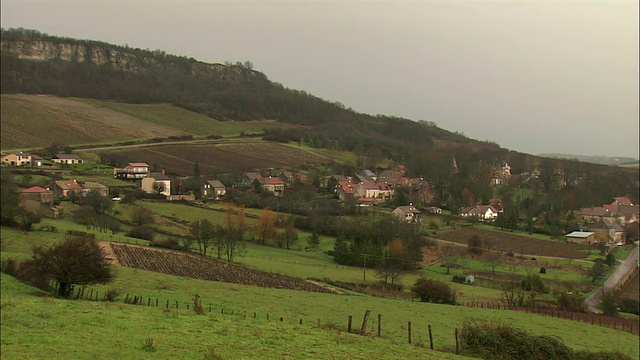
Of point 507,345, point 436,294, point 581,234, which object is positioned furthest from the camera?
point 581,234

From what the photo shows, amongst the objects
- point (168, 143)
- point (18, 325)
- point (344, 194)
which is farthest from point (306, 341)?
point (168, 143)

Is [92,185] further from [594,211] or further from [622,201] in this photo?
[622,201]

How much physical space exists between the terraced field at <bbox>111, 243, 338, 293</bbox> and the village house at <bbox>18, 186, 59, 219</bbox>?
10.7 meters

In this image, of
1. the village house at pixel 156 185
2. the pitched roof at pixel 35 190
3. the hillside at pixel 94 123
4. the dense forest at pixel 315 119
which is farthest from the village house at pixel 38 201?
the dense forest at pixel 315 119

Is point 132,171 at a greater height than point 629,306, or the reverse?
point 132,171

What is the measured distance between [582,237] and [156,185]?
5495cm

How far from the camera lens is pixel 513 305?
109ft

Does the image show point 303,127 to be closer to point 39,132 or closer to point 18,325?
point 39,132

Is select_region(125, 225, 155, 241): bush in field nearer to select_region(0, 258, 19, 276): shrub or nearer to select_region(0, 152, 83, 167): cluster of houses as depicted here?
select_region(0, 258, 19, 276): shrub

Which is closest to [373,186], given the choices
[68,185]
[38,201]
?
[68,185]

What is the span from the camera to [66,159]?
72.2 m

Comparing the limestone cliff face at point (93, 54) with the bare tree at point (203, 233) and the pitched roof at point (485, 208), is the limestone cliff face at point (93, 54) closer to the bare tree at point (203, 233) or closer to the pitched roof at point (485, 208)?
the pitched roof at point (485, 208)

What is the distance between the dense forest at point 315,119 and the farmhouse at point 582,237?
792 cm

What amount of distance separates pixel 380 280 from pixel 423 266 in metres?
9.94
